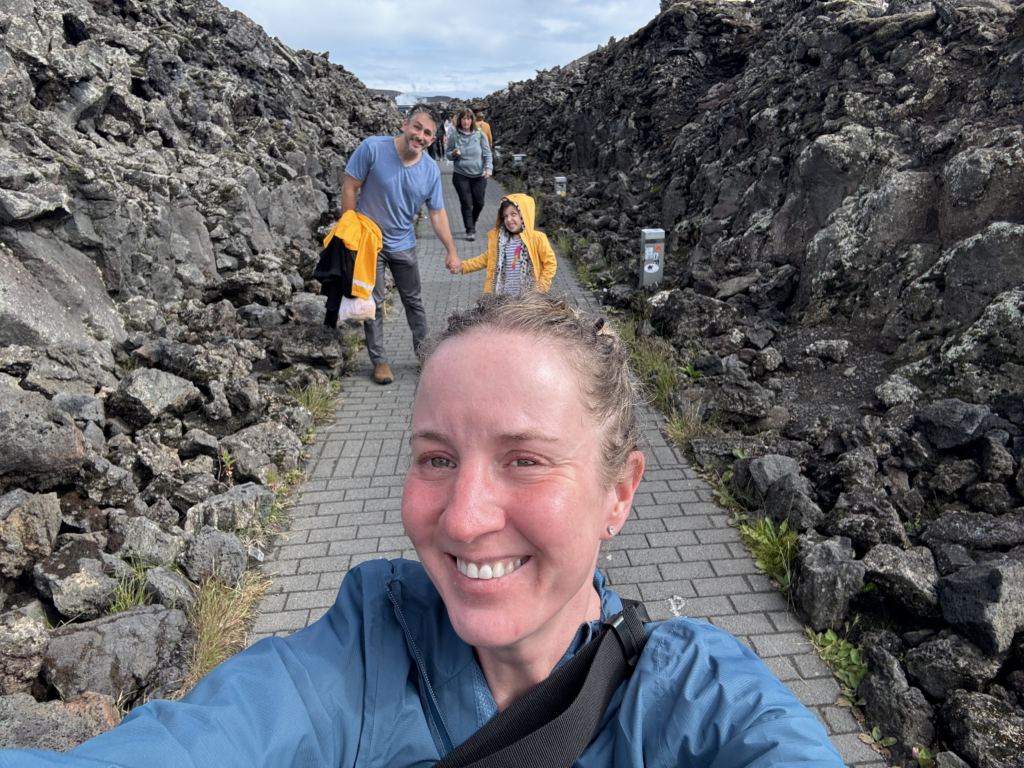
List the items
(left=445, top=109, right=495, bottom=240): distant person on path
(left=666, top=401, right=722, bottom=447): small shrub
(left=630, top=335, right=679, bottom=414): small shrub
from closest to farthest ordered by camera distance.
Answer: (left=666, top=401, right=722, bottom=447): small shrub → (left=630, top=335, right=679, bottom=414): small shrub → (left=445, top=109, right=495, bottom=240): distant person on path

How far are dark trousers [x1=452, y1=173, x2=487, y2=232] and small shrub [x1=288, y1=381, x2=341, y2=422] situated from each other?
24.5 feet

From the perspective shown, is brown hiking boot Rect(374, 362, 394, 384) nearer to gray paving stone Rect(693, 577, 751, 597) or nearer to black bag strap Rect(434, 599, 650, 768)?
gray paving stone Rect(693, 577, 751, 597)

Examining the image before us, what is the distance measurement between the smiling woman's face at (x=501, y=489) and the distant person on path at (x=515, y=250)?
551 centimetres

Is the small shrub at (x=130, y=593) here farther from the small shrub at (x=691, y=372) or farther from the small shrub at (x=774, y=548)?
the small shrub at (x=691, y=372)

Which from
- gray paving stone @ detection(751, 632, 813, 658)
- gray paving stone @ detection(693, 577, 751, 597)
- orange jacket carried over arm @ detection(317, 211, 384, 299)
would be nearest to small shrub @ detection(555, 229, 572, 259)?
orange jacket carried over arm @ detection(317, 211, 384, 299)

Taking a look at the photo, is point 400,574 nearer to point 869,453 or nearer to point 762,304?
point 869,453

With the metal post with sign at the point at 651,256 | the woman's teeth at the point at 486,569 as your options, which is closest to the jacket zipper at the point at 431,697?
the woman's teeth at the point at 486,569

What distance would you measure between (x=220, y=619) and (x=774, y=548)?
3.43m

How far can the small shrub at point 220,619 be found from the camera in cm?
357

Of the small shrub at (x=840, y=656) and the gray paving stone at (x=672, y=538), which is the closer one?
the small shrub at (x=840, y=656)

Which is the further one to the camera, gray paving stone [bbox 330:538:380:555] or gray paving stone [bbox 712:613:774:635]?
gray paving stone [bbox 330:538:380:555]

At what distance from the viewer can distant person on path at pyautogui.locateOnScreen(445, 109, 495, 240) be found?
13.0m

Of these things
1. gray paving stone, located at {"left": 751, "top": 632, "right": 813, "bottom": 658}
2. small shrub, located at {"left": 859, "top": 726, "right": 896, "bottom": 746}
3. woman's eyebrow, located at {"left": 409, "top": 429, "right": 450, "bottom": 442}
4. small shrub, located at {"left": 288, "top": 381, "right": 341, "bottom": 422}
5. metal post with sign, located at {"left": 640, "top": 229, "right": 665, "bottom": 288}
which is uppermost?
woman's eyebrow, located at {"left": 409, "top": 429, "right": 450, "bottom": 442}

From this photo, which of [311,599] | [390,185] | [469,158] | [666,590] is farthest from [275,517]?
[469,158]
